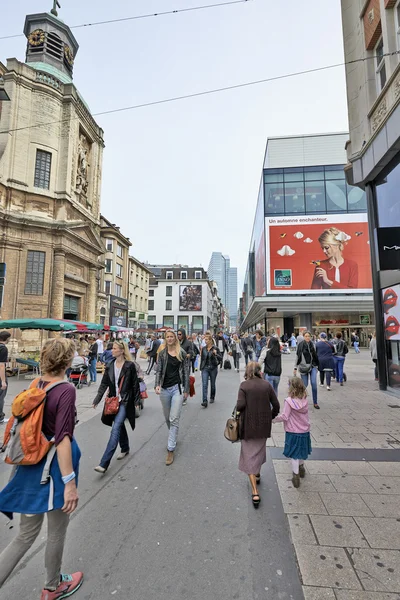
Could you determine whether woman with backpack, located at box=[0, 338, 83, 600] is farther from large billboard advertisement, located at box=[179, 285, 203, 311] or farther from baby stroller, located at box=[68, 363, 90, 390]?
large billboard advertisement, located at box=[179, 285, 203, 311]

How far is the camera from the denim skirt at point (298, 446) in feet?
12.1

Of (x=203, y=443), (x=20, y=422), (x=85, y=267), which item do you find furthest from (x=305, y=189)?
(x=20, y=422)

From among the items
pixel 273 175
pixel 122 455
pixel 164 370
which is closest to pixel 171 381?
pixel 164 370

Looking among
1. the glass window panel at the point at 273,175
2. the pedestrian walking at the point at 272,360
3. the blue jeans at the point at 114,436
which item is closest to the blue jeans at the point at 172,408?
the blue jeans at the point at 114,436

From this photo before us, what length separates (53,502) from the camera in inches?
77.4

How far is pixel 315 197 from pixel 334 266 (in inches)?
369

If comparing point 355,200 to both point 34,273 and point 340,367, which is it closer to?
point 340,367

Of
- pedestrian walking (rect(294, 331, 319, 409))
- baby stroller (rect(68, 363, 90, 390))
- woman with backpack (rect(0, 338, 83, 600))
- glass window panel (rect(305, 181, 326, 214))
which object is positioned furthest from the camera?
glass window panel (rect(305, 181, 326, 214))

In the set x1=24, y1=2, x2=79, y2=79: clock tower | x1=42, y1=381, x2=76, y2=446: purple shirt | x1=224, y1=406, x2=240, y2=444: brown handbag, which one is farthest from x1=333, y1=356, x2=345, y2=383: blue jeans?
x1=24, y1=2, x2=79, y2=79: clock tower

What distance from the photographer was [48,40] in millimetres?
24094

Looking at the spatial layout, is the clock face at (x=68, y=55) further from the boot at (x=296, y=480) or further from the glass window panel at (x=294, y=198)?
the boot at (x=296, y=480)

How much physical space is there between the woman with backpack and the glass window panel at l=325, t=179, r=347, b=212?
42.3 metres

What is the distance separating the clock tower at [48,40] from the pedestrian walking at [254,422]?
3084 centimetres

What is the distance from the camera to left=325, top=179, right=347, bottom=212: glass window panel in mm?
38312
